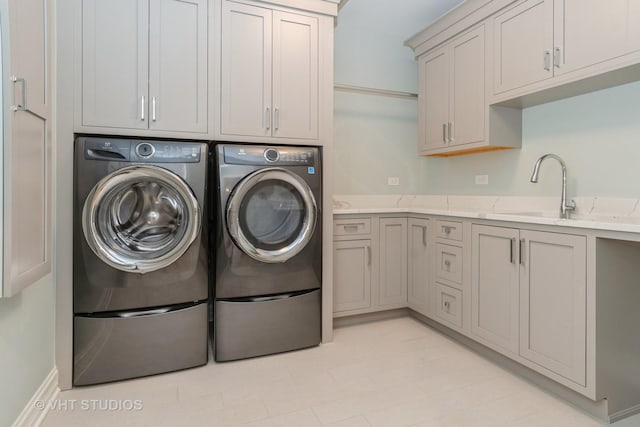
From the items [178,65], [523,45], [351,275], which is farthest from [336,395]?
[523,45]

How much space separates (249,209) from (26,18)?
1.25 meters

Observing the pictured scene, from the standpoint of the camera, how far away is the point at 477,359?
2162mm

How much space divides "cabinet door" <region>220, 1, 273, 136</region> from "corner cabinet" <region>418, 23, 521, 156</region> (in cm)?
148

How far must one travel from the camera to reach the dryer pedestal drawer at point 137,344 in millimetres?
1813

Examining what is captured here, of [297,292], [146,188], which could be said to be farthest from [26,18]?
[297,292]

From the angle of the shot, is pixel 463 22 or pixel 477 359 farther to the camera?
pixel 463 22

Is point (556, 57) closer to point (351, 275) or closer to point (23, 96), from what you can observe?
point (351, 275)

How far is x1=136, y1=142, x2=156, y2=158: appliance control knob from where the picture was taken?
72.7 inches

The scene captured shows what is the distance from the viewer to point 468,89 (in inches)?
103

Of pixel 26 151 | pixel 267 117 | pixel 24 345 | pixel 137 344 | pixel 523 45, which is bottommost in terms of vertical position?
pixel 137 344

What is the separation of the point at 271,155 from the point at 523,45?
1726 millimetres

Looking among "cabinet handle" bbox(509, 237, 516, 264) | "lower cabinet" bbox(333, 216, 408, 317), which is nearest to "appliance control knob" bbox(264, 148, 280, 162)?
"lower cabinet" bbox(333, 216, 408, 317)

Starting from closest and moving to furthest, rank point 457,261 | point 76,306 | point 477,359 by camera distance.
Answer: point 76,306
point 477,359
point 457,261

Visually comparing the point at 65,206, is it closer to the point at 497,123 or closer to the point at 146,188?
the point at 146,188
